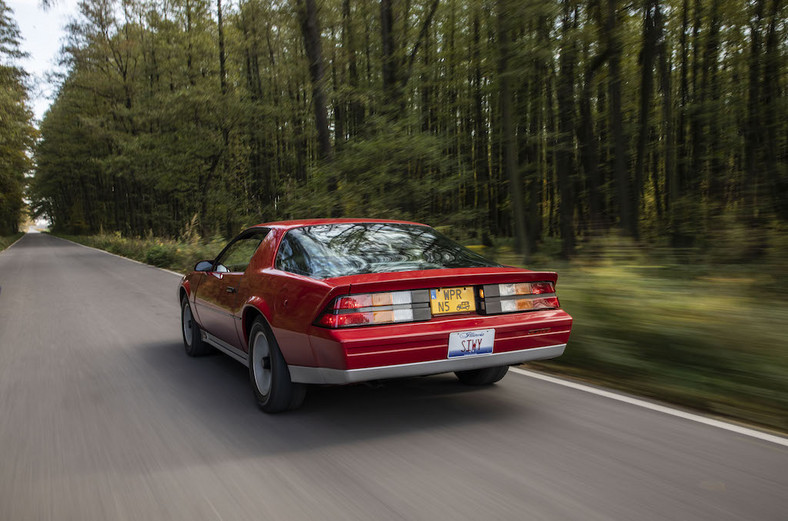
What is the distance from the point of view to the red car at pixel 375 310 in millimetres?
3553

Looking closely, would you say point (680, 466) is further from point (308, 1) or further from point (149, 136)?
point (149, 136)

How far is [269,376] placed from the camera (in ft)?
14.0

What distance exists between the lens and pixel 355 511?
2.65 m

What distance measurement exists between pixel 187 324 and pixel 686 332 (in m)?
4.95

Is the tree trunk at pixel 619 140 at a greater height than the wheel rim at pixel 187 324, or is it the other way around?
the tree trunk at pixel 619 140

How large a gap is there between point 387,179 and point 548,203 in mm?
17802

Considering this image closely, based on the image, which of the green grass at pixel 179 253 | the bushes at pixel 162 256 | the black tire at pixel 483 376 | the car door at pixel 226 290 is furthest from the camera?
the bushes at pixel 162 256

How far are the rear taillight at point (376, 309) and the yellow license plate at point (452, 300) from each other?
5cm

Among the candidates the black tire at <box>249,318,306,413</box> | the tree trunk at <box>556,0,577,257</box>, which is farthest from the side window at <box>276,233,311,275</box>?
the tree trunk at <box>556,0,577,257</box>

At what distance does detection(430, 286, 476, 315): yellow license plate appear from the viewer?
147 inches

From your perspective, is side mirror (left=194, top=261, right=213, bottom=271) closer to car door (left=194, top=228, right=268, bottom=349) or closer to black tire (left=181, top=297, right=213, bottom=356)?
car door (left=194, top=228, right=268, bottom=349)

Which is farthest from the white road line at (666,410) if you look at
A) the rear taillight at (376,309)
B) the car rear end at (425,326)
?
the rear taillight at (376,309)

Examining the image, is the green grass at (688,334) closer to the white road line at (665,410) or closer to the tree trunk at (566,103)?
the white road line at (665,410)

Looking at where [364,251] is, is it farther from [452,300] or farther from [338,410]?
[338,410]
